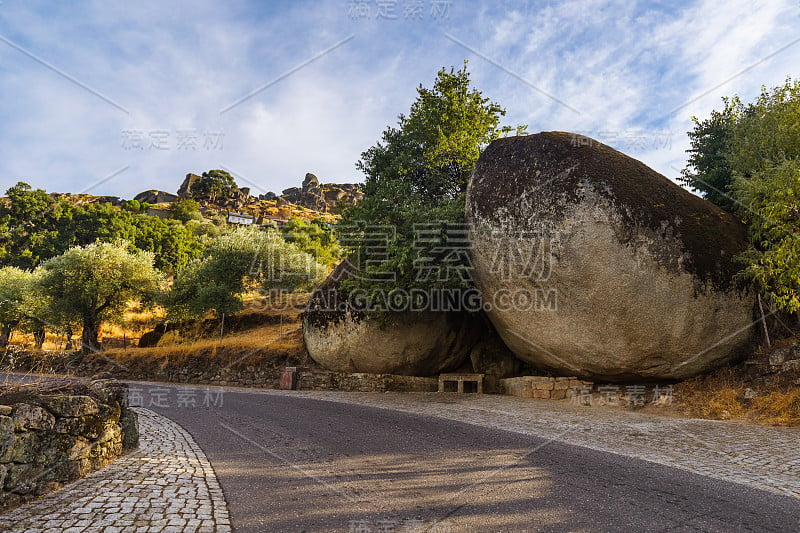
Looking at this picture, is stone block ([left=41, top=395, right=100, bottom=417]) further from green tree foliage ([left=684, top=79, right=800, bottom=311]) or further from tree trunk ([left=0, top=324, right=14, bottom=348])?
tree trunk ([left=0, top=324, right=14, bottom=348])

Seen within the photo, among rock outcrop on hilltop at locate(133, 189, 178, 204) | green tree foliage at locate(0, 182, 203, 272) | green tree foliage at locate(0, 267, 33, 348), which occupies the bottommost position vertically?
green tree foliage at locate(0, 267, 33, 348)

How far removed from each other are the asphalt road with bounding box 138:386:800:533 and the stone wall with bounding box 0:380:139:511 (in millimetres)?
1753

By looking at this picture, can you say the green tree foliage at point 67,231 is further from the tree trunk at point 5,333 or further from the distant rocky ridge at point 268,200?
the distant rocky ridge at point 268,200

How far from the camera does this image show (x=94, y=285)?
30375mm

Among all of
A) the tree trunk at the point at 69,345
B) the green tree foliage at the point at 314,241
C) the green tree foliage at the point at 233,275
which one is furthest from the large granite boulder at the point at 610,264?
the green tree foliage at the point at 314,241

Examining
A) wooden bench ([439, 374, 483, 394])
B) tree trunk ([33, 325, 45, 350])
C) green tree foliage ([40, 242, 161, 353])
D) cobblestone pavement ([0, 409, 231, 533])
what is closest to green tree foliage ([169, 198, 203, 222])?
tree trunk ([33, 325, 45, 350])

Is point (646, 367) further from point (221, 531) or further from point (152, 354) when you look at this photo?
point (152, 354)

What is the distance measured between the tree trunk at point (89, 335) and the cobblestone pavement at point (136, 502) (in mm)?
28471

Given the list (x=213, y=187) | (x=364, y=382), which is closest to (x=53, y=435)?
(x=364, y=382)

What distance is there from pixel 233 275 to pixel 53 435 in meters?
28.7

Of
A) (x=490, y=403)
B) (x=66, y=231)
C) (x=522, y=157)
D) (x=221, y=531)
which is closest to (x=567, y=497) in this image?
(x=221, y=531)

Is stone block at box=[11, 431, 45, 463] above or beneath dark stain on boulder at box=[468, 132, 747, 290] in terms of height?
beneath

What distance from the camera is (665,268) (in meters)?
13.1

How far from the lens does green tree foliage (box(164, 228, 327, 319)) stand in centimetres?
3147
